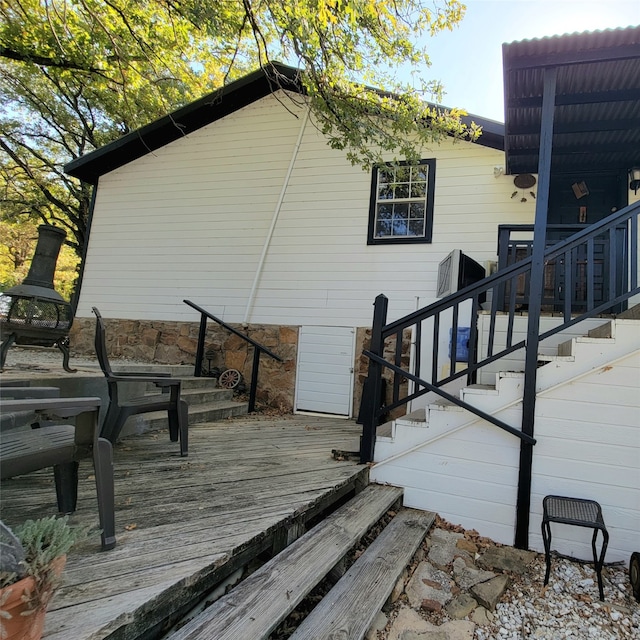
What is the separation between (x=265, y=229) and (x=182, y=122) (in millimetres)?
2524

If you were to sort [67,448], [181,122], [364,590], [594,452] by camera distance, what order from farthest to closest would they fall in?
1. [181,122]
2. [594,452]
3. [364,590]
4. [67,448]

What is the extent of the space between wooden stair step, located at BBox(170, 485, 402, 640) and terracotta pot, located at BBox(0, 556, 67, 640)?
479 millimetres

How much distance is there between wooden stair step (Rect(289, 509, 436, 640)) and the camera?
155 cm

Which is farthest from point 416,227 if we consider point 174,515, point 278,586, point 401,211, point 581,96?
point 278,586

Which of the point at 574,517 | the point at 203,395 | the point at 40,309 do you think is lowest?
the point at 574,517

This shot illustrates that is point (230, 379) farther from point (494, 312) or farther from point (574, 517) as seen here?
point (574, 517)

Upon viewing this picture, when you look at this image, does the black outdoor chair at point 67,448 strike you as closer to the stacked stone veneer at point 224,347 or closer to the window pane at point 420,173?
the stacked stone veneer at point 224,347

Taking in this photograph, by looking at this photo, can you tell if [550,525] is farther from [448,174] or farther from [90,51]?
[90,51]

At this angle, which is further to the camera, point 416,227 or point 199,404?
point 416,227

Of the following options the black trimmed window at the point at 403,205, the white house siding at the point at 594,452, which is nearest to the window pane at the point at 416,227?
the black trimmed window at the point at 403,205

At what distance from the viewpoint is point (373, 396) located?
3.12 metres

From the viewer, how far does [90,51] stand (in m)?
6.02

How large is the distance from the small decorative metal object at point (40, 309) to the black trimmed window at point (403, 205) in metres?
3.99

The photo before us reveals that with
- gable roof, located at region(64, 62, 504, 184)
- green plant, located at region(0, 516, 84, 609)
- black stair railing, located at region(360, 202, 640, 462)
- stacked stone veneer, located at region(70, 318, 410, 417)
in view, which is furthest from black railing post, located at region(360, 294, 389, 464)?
gable roof, located at region(64, 62, 504, 184)
